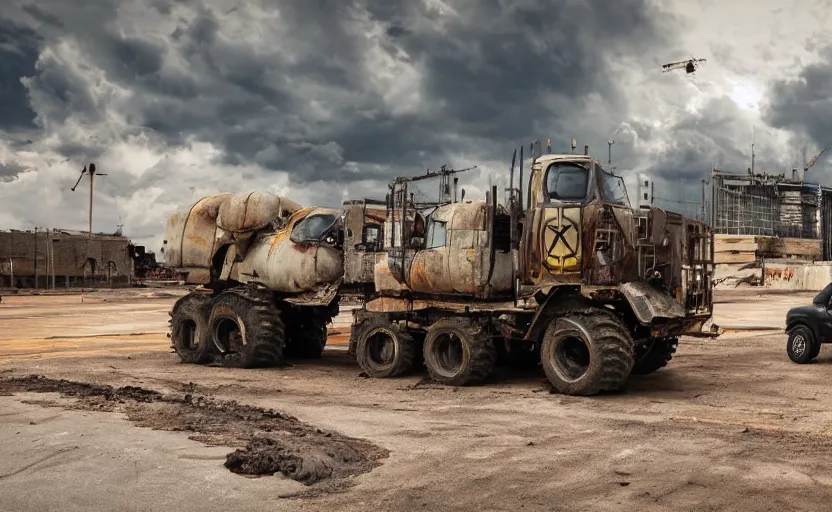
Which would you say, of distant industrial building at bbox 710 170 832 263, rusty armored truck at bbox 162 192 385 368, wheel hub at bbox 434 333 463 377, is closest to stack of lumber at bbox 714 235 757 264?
distant industrial building at bbox 710 170 832 263

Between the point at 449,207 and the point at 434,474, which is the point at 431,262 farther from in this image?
the point at 434,474

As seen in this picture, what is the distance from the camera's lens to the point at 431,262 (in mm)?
14477

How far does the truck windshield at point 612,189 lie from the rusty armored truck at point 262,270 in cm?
508

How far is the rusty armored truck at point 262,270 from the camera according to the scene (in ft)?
55.0

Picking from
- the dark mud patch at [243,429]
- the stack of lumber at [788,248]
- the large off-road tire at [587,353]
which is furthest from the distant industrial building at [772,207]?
the dark mud patch at [243,429]

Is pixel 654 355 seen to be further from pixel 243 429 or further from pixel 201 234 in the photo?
pixel 201 234

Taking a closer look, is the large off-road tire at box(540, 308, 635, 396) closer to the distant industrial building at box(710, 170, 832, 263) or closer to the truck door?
the truck door

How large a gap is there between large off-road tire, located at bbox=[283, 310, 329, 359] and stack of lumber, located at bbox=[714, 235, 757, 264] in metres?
39.3

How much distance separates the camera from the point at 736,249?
2061 inches

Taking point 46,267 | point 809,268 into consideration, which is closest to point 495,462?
point 809,268

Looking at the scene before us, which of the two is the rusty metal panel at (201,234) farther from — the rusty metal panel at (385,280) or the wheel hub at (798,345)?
the wheel hub at (798,345)

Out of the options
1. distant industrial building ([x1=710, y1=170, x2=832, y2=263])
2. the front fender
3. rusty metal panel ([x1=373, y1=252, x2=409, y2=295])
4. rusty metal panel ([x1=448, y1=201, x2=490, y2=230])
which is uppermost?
distant industrial building ([x1=710, y1=170, x2=832, y2=263])

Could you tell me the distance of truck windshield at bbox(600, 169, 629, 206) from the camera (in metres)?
12.9

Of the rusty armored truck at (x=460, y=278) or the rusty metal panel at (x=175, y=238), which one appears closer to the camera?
the rusty armored truck at (x=460, y=278)
